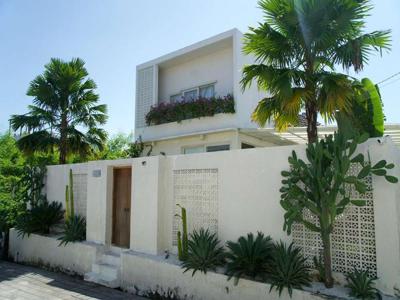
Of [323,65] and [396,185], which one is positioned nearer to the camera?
[396,185]

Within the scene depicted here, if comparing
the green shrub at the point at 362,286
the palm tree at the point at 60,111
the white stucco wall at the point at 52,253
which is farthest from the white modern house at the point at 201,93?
the green shrub at the point at 362,286

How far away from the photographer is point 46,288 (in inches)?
389

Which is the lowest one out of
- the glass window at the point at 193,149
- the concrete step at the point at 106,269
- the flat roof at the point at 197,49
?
the concrete step at the point at 106,269

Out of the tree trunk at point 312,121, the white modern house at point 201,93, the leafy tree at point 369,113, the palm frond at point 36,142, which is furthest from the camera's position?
the palm frond at point 36,142

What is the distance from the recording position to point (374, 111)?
31.3 feet

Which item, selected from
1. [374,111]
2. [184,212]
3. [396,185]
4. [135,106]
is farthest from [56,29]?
[396,185]

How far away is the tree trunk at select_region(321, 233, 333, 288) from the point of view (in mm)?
6606

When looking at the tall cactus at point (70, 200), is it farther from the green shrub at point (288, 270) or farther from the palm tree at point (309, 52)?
the green shrub at point (288, 270)

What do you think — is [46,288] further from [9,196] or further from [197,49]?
[197,49]

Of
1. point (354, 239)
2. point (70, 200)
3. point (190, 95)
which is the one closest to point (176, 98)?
point (190, 95)

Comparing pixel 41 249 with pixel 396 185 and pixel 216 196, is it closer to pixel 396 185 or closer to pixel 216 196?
pixel 216 196

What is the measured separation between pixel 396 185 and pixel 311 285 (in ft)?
8.23

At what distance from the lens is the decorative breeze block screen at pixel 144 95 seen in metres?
17.6

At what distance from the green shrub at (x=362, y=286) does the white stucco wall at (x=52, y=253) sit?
778cm
